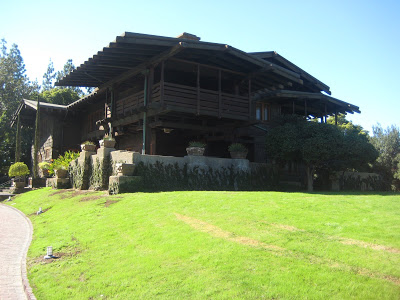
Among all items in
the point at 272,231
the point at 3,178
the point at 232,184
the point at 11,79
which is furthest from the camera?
the point at 11,79

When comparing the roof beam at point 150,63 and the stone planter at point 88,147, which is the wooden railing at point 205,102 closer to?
the roof beam at point 150,63

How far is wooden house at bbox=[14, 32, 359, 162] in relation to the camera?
15.8 meters

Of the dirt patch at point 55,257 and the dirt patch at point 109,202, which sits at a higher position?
the dirt patch at point 109,202

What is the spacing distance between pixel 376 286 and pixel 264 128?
18.7m

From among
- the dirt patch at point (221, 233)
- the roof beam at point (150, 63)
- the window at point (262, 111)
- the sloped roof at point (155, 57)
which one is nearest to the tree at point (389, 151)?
the window at point (262, 111)

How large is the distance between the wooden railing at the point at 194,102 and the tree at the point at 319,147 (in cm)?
238

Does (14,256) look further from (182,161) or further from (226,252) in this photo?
(182,161)

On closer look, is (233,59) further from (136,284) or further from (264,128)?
(136,284)

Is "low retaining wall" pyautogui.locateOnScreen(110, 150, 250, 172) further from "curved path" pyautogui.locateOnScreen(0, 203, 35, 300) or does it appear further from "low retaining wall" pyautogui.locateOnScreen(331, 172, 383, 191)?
"low retaining wall" pyautogui.locateOnScreen(331, 172, 383, 191)

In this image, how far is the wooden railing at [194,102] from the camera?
52.2 ft

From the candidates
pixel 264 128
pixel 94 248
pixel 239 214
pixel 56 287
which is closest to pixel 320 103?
pixel 264 128

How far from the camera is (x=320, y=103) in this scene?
76.2ft

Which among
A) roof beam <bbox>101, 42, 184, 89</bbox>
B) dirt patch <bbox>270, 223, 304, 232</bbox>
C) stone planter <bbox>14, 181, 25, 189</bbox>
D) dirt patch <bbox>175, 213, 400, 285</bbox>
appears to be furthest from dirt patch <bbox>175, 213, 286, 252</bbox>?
stone planter <bbox>14, 181, 25, 189</bbox>

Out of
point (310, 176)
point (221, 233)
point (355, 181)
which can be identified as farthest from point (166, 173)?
point (355, 181)
